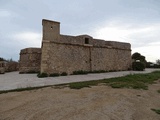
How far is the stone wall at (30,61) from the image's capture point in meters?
16.3

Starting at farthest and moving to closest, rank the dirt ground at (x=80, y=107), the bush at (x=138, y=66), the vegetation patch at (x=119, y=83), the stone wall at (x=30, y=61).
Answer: the bush at (x=138, y=66) < the stone wall at (x=30, y=61) < the vegetation patch at (x=119, y=83) < the dirt ground at (x=80, y=107)

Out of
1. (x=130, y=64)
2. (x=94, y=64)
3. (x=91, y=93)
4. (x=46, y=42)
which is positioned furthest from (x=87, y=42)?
(x=91, y=93)

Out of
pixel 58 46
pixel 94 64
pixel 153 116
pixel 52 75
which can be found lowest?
pixel 153 116

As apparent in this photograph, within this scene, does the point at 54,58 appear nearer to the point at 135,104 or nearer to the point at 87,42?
the point at 87,42

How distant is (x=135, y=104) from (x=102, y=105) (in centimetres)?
115

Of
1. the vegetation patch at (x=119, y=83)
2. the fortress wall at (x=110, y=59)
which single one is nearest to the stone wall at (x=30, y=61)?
the fortress wall at (x=110, y=59)

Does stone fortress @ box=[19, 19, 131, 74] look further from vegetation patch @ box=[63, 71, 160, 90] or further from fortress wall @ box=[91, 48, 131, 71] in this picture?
vegetation patch @ box=[63, 71, 160, 90]

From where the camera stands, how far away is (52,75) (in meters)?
11.4

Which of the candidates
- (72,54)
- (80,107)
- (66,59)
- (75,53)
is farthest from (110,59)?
(80,107)

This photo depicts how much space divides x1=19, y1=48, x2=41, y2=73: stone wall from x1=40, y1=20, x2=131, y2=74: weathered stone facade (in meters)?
5.56

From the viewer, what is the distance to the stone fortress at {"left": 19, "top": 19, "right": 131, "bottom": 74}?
11.7 meters

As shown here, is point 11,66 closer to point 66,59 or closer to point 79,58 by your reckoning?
point 66,59

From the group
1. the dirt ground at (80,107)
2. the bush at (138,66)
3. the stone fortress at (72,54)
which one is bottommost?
the dirt ground at (80,107)

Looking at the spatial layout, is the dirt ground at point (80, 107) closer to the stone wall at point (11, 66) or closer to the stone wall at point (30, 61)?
the stone wall at point (30, 61)
